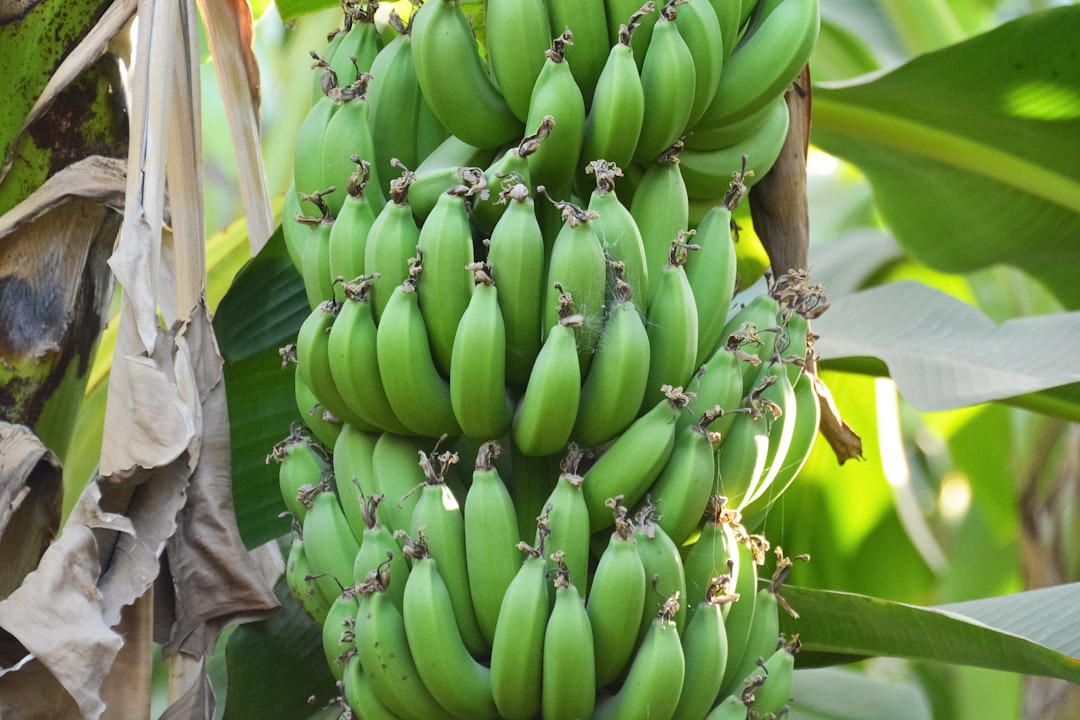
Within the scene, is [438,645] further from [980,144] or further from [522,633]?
[980,144]

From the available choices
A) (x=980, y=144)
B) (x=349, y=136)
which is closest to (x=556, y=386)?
(x=349, y=136)

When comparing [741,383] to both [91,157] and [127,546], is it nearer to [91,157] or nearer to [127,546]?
[127,546]

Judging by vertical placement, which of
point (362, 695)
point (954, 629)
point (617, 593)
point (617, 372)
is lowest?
point (954, 629)

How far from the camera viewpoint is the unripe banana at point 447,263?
94 centimetres

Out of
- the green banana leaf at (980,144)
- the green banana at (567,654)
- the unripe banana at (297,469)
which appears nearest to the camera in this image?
the green banana at (567,654)

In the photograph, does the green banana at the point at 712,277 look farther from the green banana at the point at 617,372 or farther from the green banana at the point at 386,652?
the green banana at the point at 386,652

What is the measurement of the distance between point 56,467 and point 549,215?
573 mm

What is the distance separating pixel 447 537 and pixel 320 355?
21 cm

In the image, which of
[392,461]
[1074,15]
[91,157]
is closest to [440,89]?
[392,461]

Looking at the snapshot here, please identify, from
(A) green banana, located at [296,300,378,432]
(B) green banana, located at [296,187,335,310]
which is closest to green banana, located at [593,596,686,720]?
(A) green banana, located at [296,300,378,432]

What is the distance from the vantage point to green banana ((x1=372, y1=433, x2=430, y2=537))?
969 mm

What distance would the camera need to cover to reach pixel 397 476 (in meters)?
0.99

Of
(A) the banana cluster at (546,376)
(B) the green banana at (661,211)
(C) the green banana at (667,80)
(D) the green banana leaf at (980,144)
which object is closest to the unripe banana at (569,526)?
(A) the banana cluster at (546,376)

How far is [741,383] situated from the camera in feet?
3.22
